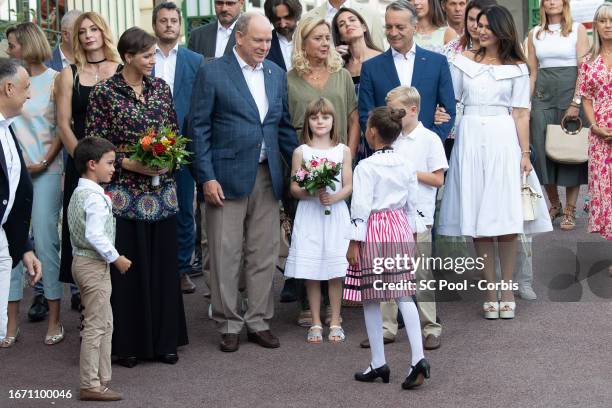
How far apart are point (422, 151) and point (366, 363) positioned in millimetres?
1529

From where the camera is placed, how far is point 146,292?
7977mm

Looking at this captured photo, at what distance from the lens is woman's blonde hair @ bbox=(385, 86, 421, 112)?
26.6 ft

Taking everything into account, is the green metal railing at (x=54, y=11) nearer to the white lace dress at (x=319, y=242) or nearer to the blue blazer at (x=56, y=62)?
the blue blazer at (x=56, y=62)

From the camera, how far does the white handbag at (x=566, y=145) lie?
12.1m

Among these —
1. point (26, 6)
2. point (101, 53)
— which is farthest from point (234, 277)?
point (26, 6)

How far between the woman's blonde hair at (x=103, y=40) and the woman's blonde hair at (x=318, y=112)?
1.40 m

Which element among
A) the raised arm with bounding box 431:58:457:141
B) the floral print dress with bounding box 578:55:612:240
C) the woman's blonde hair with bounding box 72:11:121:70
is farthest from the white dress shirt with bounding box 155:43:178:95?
the floral print dress with bounding box 578:55:612:240

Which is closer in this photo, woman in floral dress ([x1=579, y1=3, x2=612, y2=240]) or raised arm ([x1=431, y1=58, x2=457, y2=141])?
raised arm ([x1=431, y1=58, x2=457, y2=141])

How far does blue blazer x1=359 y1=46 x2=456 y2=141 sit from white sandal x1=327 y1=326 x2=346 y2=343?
1.48 meters

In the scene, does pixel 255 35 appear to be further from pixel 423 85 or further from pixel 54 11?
pixel 54 11

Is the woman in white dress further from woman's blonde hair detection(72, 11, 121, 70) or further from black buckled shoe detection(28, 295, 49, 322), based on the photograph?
black buckled shoe detection(28, 295, 49, 322)

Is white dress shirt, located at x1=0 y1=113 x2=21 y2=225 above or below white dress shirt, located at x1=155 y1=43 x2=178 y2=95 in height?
below

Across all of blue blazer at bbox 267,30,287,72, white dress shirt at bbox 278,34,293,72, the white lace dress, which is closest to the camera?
the white lace dress

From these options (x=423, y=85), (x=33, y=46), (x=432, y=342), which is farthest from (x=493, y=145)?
(x=33, y=46)
